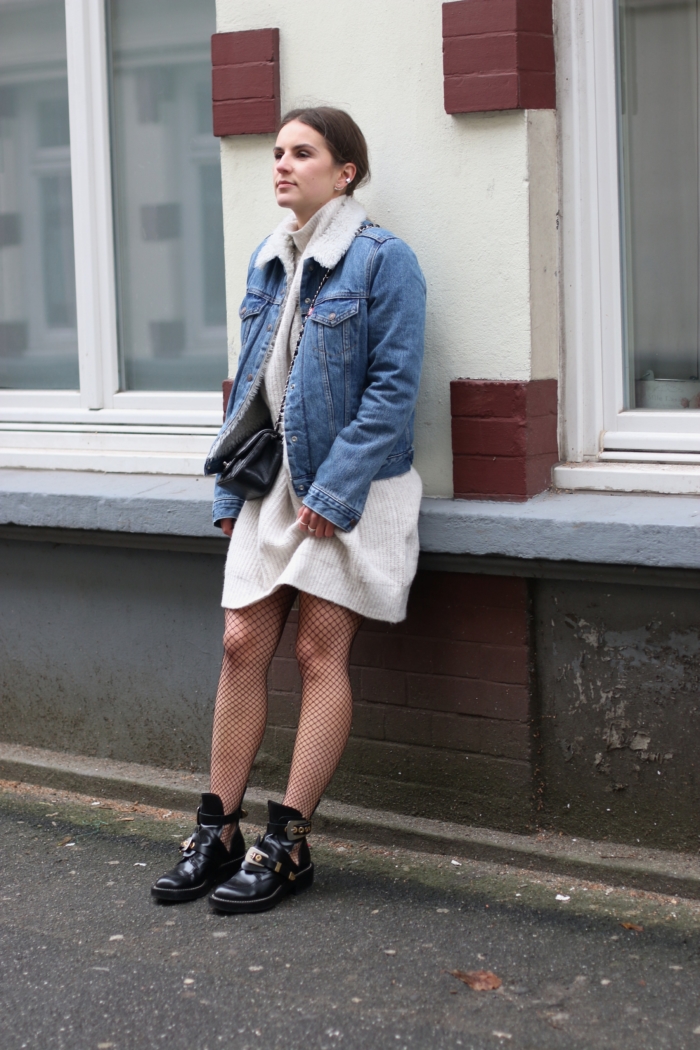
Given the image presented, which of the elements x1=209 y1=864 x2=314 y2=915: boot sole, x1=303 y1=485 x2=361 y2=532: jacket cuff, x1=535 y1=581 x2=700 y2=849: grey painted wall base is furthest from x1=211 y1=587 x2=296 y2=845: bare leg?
x1=535 y1=581 x2=700 y2=849: grey painted wall base

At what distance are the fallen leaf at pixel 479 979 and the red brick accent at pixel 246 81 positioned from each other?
2515mm

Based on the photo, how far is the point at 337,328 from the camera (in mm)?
3414

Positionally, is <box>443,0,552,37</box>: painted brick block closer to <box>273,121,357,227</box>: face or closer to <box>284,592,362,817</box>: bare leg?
<box>273,121,357,227</box>: face

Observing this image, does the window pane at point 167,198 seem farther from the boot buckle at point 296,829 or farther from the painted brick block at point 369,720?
the boot buckle at point 296,829

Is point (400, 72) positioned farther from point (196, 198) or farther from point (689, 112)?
point (196, 198)

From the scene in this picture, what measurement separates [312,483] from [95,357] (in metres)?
1.64

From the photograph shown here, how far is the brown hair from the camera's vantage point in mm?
3500

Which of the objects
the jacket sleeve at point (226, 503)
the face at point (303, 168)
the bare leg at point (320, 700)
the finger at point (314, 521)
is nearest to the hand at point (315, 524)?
the finger at point (314, 521)

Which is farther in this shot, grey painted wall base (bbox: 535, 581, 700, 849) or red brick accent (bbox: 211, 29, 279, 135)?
red brick accent (bbox: 211, 29, 279, 135)

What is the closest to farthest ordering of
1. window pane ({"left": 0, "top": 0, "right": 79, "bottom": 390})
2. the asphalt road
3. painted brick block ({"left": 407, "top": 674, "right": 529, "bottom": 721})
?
1. the asphalt road
2. painted brick block ({"left": 407, "top": 674, "right": 529, "bottom": 721})
3. window pane ({"left": 0, "top": 0, "right": 79, "bottom": 390})

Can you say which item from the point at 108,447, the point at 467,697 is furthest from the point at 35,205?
the point at 467,697

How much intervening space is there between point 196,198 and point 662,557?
229 cm

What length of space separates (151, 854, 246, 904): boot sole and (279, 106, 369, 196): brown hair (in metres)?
1.98

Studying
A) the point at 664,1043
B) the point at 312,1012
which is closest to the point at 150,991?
the point at 312,1012
